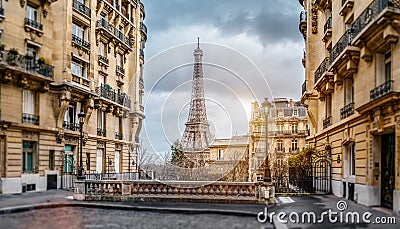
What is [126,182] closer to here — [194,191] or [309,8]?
[194,191]

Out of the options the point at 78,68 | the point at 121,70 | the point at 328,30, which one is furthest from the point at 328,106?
the point at 121,70

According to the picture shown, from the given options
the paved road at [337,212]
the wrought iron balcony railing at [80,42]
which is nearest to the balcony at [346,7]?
the paved road at [337,212]

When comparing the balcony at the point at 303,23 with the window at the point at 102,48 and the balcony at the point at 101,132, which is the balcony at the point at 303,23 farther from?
the balcony at the point at 101,132

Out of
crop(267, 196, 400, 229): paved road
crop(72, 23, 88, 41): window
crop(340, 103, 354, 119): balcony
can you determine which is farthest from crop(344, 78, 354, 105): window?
crop(72, 23, 88, 41): window

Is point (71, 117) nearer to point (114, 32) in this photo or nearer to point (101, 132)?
point (101, 132)

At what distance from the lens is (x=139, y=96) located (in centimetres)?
4631

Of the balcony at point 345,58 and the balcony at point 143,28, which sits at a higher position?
the balcony at point 143,28

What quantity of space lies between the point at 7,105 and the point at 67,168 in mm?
7453

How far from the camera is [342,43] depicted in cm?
2175

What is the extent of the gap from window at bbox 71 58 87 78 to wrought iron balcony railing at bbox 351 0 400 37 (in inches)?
765

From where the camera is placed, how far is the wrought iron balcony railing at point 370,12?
572 inches

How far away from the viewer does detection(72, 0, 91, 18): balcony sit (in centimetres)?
3098

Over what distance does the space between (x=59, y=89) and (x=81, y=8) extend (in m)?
6.82

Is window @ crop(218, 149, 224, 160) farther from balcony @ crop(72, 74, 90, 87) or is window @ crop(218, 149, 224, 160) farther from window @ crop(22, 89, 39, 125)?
window @ crop(22, 89, 39, 125)
